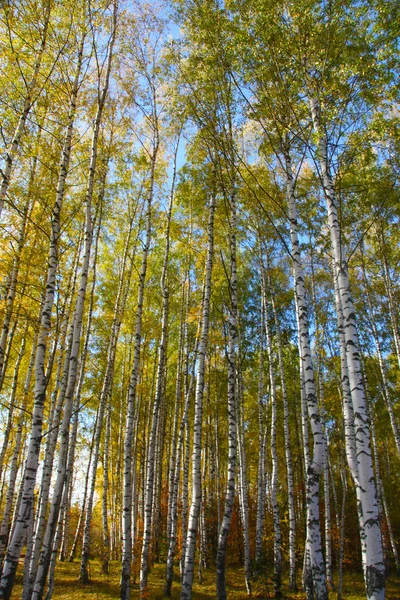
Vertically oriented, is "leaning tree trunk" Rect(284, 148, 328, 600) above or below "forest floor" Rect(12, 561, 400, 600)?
above

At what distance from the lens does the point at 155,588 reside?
9.30m

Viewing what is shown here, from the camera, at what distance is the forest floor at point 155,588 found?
337 inches

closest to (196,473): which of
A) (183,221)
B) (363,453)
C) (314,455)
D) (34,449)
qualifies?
(314,455)

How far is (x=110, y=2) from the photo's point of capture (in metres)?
7.36

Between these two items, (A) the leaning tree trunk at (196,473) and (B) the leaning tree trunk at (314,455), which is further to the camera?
(A) the leaning tree trunk at (196,473)

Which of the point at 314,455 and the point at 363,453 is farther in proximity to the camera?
the point at 314,455

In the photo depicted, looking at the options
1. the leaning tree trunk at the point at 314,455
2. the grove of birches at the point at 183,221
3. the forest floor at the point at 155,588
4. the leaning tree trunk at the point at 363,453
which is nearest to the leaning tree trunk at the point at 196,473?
the grove of birches at the point at 183,221

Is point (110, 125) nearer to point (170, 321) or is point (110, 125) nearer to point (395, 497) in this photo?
point (170, 321)

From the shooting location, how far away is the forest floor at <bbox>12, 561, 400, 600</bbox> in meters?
8.56

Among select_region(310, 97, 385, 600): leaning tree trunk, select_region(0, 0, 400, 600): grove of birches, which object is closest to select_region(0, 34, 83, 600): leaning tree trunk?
select_region(0, 0, 400, 600): grove of birches

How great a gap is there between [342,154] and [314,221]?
13.9 feet

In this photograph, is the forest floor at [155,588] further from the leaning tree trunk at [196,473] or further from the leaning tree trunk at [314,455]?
the leaning tree trunk at [314,455]

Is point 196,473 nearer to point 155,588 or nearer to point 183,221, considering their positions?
point 155,588

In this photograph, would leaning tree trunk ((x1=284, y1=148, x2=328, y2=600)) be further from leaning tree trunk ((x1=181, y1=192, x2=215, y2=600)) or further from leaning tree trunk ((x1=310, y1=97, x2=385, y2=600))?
leaning tree trunk ((x1=181, y1=192, x2=215, y2=600))
